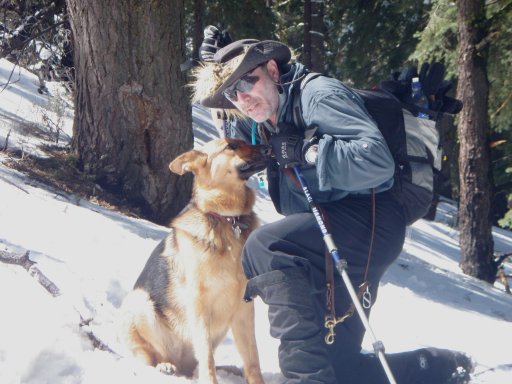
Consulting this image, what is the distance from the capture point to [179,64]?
662 cm

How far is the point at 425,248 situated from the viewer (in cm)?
1249

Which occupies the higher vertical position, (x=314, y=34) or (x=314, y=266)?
(x=314, y=34)

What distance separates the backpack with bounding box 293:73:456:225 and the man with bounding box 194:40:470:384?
0.06m

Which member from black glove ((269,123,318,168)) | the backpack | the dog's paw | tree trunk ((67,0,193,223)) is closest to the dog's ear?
black glove ((269,123,318,168))

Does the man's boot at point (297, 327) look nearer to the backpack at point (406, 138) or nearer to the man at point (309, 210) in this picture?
the man at point (309, 210)

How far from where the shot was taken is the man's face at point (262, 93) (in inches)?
133

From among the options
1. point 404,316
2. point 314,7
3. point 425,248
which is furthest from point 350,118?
point 314,7

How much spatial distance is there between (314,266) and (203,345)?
2.88ft

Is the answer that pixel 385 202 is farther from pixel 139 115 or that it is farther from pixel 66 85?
pixel 66 85

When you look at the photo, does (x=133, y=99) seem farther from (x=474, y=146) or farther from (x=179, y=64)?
(x=474, y=146)

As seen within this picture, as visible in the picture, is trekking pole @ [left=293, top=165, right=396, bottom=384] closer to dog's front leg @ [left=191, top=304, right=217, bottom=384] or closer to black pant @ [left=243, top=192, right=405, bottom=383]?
black pant @ [left=243, top=192, right=405, bottom=383]

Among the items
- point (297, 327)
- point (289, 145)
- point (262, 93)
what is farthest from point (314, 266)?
point (262, 93)

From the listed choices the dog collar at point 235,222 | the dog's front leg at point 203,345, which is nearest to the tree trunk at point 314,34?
the dog collar at point 235,222

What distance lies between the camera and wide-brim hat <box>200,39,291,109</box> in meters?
3.31
